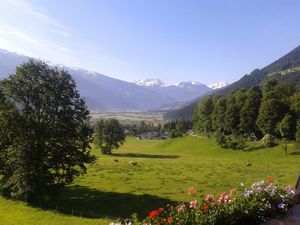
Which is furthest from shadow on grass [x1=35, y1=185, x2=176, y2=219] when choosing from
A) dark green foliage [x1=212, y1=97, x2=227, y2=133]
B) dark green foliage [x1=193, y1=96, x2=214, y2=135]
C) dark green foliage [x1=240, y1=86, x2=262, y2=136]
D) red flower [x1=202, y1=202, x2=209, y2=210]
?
dark green foliage [x1=193, y1=96, x2=214, y2=135]

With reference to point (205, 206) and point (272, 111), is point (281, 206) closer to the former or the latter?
point (205, 206)

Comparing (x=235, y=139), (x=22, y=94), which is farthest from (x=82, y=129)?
(x=235, y=139)

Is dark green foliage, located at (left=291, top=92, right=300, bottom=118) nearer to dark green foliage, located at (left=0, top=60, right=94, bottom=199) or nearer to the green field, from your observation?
the green field

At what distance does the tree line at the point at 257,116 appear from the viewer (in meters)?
108

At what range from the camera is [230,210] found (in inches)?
454

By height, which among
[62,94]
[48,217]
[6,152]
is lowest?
[48,217]

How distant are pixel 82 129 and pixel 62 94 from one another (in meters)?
5.29

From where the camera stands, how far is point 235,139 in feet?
398

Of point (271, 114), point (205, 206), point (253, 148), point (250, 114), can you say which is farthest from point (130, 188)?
point (250, 114)

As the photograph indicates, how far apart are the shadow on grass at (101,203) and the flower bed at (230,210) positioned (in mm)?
29513

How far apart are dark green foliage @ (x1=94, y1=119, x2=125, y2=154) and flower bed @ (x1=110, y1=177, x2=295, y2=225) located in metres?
122

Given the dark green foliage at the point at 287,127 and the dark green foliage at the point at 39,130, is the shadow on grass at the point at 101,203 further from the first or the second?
the dark green foliage at the point at 287,127

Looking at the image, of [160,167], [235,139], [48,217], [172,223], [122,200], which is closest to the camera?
[172,223]

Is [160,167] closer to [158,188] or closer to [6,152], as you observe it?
[158,188]
